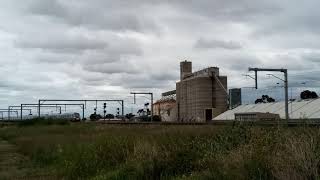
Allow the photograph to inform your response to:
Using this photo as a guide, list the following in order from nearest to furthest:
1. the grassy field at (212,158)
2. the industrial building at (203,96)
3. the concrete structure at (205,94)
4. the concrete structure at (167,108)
A: the grassy field at (212,158) < the industrial building at (203,96) < the concrete structure at (205,94) < the concrete structure at (167,108)

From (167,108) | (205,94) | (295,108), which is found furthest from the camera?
(167,108)

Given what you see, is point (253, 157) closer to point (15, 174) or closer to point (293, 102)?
point (15, 174)

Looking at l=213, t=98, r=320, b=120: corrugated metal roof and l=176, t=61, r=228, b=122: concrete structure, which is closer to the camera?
l=213, t=98, r=320, b=120: corrugated metal roof

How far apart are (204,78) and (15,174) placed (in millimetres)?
114804

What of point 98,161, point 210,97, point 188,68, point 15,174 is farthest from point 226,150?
point 188,68

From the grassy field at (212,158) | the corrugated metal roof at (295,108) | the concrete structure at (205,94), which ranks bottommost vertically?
the grassy field at (212,158)

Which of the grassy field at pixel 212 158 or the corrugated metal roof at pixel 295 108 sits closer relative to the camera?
the grassy field at pixel 212 158

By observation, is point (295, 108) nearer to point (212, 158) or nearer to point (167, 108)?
point (212, 158)

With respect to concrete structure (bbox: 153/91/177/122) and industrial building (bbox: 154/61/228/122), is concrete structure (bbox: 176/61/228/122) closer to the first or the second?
industrial building (bbox: 154/61/228/122)

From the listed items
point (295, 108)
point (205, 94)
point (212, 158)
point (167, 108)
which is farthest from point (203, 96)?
point (212, 158)

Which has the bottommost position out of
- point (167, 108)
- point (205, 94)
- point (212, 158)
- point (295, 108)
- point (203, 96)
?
point (212, 158)

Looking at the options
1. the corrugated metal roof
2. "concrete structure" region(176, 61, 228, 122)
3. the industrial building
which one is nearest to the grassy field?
the corrugated metal roof

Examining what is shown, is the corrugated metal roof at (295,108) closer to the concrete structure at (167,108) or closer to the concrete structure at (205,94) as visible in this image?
the concrete structure at (205,94)

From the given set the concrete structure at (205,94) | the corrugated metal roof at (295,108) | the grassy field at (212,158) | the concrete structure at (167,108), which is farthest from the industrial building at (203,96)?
the grassy field at (212,158)
